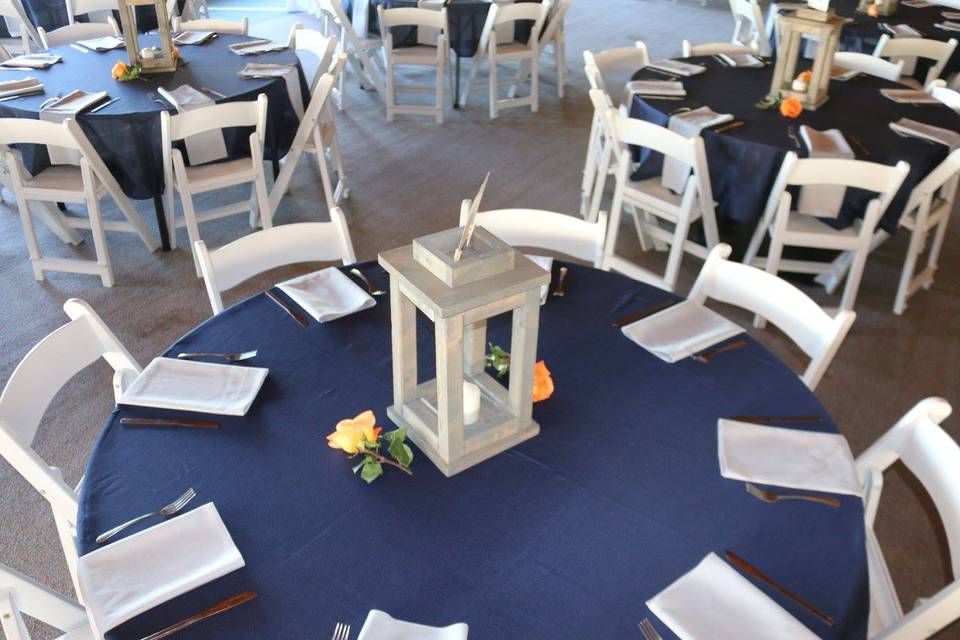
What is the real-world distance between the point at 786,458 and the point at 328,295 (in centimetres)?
126

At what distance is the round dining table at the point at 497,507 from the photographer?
1.36 meters

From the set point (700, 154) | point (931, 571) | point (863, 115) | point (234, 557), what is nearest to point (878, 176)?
point (700, 154)

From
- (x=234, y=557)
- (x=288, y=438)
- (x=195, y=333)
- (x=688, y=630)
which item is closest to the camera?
(x=688, y=630)

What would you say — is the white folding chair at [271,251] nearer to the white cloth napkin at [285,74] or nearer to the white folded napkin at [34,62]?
the white cloth napkin at [285,74]

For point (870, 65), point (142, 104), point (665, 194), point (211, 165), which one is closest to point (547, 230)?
point (665, 194)

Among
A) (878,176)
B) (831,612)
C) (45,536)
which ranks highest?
(878,176)

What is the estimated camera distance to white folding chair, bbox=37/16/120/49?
15.7 ft

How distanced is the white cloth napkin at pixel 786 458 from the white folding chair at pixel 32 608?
1389 millimetres

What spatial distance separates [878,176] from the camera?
3002mm

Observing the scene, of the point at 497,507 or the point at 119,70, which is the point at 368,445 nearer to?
the point at 497,507

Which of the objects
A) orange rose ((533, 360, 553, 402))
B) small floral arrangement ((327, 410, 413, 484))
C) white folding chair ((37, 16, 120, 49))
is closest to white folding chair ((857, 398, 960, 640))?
orange rose ((533, 360, 553, 402))

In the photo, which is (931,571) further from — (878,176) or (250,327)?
(250,327)

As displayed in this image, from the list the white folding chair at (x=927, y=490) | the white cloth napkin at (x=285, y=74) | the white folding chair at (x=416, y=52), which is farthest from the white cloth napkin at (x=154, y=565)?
the white folding chair at (x=416, y=52)

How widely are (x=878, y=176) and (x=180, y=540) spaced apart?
2845 mm
